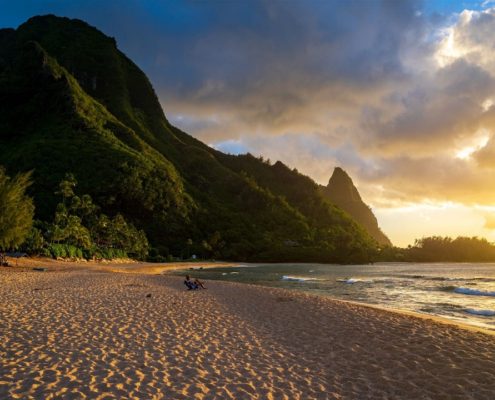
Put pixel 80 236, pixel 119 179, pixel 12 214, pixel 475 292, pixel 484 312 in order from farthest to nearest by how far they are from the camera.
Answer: pixel 119 179 → pixel 80 236 → pixel 12 214 → pixel 475 292 → pixel 484 312

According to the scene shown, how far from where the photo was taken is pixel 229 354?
12938 millimetres

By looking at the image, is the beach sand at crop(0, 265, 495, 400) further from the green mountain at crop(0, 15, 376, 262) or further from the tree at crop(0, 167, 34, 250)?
the green mountain at crop(0, 15, 376, 262)

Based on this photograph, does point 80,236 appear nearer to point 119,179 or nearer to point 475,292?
point 119,179

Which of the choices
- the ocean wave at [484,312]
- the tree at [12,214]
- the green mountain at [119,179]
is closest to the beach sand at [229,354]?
the ocean wave at [484,312]

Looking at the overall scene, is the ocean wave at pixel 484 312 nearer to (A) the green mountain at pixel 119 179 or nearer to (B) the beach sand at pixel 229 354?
(B) the beach sand at pixel 229 354

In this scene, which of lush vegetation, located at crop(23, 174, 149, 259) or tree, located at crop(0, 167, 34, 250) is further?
lush vegetation, located at crop(23, 174, 149, 259)

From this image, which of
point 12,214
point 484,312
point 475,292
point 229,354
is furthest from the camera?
point 12,214

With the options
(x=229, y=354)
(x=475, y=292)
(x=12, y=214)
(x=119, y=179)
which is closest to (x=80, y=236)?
(x=12, y=214)

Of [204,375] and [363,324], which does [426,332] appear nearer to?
[363,324]

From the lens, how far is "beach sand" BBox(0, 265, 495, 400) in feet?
31.8

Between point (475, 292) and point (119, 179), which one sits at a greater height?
point (119, 179)

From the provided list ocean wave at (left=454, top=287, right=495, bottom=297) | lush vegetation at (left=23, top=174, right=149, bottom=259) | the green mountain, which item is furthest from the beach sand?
the green mountain

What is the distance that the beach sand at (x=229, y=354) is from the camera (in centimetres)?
968

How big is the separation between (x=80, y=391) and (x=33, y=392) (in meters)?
1.01
